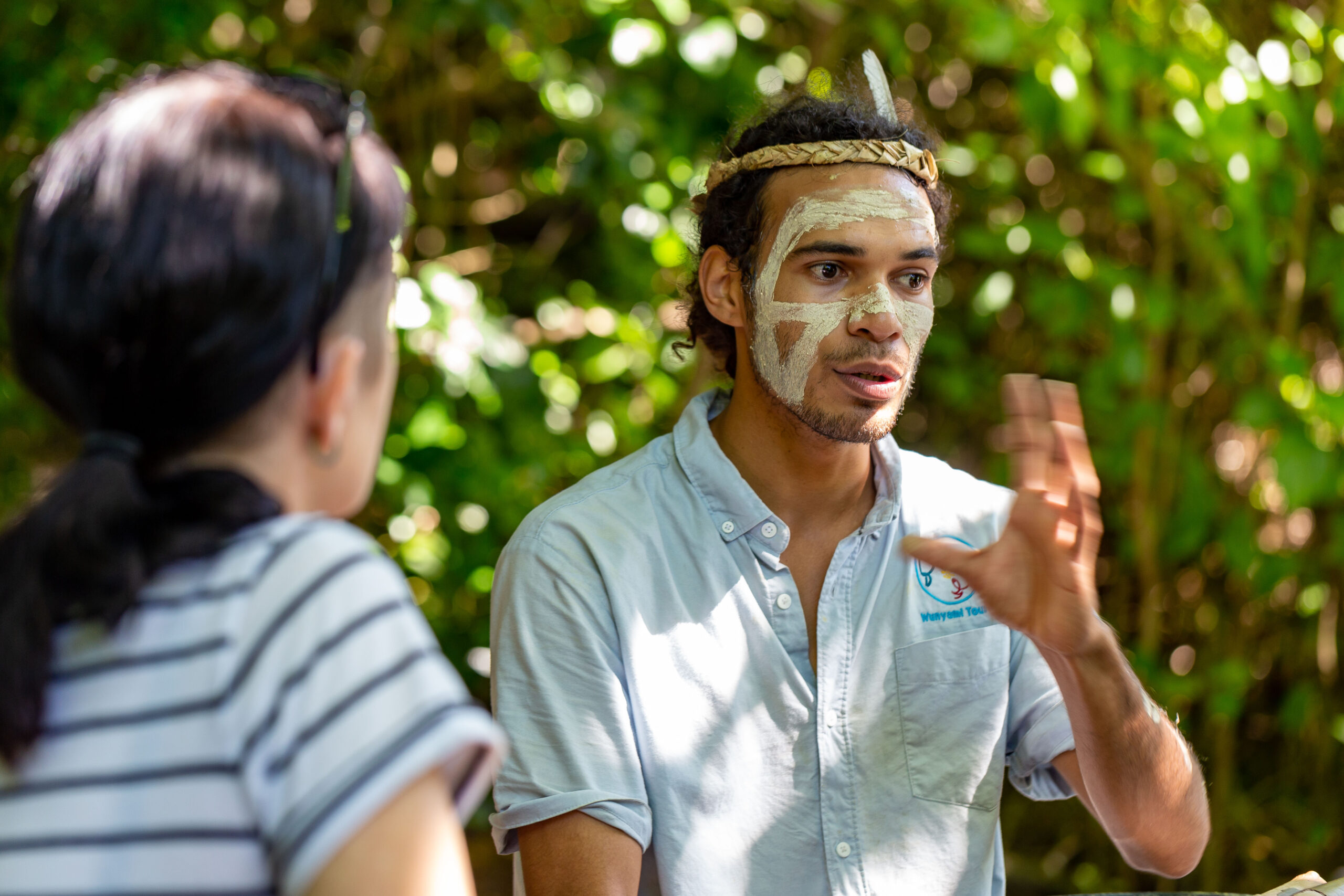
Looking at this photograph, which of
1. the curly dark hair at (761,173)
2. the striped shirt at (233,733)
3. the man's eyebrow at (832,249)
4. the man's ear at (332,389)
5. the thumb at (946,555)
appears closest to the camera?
the striped shirt at (233,733)

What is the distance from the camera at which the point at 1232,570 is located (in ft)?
9.35

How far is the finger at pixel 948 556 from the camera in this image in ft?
4.03

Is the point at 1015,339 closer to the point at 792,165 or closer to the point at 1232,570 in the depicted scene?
the point at 1232,570

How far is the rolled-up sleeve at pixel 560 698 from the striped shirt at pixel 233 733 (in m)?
0.68

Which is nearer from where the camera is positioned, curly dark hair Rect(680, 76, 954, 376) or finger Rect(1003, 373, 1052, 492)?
finger Rect(1003, 373, 1052, 492)

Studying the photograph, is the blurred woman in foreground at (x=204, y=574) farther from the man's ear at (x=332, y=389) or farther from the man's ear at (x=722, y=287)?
the man's ear at (x=722, y=287)

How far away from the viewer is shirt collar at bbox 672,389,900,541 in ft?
5.27

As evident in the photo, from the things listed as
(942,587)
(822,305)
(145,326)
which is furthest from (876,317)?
(145,326)

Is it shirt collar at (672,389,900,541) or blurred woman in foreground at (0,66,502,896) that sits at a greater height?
blurred woman in foreground at (0,66,502,896)

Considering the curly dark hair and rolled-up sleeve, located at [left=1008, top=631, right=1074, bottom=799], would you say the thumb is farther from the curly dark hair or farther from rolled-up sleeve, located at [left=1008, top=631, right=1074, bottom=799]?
the curly dark hair

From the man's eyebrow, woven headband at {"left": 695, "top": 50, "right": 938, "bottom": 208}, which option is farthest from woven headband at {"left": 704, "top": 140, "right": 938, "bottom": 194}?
the man's eyebrow

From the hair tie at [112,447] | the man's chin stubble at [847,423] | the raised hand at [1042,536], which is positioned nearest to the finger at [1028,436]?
the raised hand at [1042,536]

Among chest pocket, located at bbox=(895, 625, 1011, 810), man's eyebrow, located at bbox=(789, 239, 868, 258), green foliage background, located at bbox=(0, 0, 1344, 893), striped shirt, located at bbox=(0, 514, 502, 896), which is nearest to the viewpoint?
striped shirt, located at bbox=(0, 514, 502, 896)

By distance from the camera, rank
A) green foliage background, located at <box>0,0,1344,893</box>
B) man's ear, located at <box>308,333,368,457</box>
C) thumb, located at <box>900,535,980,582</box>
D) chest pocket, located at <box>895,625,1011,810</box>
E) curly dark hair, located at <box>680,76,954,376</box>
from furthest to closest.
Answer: green foliage background, located at <box>0,0,1344,893</box> → curly dark hair, located at <box>680,76,954,376</box> → chest pocket, located at <box>895,625,1011,810</box> → thumb, located at <box>900,535,980,582</box> → man's ear, located at <box>308,333,368,457</box>
